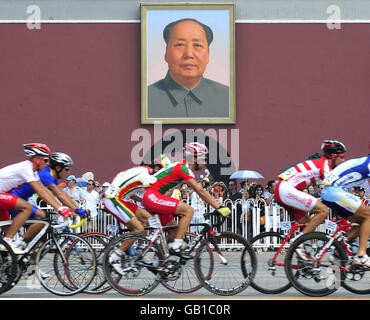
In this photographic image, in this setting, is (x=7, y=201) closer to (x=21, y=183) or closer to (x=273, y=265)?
(x=21, y=183)

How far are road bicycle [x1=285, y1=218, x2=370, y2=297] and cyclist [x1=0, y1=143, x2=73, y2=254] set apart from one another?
2.79 metres

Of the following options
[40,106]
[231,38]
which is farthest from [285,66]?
[40,106]

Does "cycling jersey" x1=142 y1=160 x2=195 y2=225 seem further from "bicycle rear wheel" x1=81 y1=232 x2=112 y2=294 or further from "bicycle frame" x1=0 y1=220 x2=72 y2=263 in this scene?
"bicycle frame" x1=0 y1=220 x2=72 y2=263

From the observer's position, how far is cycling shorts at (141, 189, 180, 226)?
33.9 feet

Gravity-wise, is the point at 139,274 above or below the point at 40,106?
below

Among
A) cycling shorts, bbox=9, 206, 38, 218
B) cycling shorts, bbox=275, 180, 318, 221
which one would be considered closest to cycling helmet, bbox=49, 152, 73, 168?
cycling shorts, bbox=9, 206, 38, 218

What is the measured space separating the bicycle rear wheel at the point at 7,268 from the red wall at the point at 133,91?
1950cm

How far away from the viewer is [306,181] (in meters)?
10.9

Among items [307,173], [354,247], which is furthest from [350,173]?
[354,247]

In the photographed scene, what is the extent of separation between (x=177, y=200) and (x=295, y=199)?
4.98 ft

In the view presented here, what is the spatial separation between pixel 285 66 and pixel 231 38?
215 cm

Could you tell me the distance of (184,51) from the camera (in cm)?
2928

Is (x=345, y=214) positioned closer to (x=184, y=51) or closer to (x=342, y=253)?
(x=342, y=253)

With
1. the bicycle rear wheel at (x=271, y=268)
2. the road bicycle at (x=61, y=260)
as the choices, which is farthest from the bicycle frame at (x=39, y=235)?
the bicycle rear wheel at (x=271, y=268)
